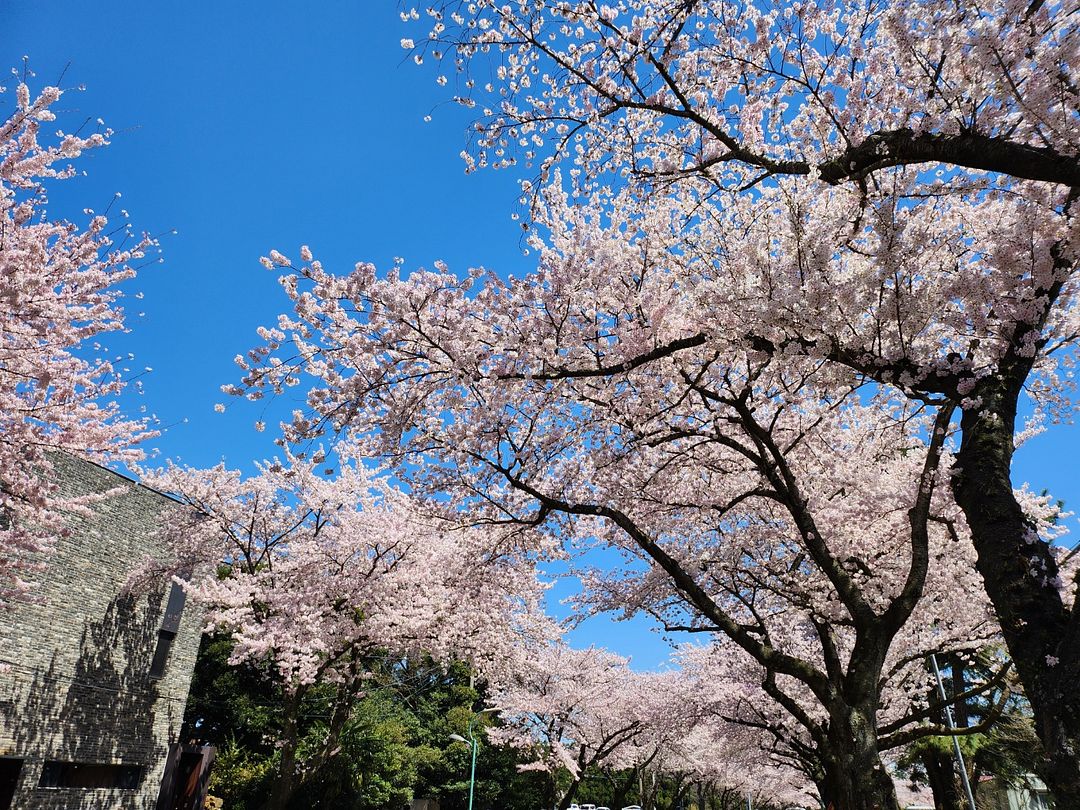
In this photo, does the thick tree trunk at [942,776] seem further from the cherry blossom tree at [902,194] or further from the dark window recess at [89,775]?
the dark window recess at [89,775]

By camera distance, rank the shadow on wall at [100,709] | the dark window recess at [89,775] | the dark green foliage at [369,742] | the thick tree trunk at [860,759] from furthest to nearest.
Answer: the dark green foliage at [369,742] < the dark window recess at [89,775] < the shadow on wall at [100,709] < the thick tree trunk at [860,759]

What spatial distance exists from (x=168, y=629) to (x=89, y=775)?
140 inches

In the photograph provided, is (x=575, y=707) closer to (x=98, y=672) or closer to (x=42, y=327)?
(x=98, y=672)

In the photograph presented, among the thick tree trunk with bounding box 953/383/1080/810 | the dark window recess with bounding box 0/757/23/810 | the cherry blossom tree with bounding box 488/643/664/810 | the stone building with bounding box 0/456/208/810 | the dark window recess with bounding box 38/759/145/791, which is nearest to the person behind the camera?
the thick tree trunk with bounding box 953/383/1080/810

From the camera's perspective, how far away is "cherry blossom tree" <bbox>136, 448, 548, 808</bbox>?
1391 cm

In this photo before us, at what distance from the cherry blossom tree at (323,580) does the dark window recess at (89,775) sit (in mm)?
4050

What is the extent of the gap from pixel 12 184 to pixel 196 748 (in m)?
17.5

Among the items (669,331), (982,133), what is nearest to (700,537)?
(669,331)

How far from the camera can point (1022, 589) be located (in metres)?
4.99

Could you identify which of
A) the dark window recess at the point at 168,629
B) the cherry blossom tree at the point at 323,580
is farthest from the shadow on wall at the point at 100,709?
the cherry blossom tree at the point at 323,580

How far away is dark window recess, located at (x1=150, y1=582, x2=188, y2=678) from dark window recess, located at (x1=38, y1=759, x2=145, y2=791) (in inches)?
85.9

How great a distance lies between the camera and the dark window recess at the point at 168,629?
1719cm

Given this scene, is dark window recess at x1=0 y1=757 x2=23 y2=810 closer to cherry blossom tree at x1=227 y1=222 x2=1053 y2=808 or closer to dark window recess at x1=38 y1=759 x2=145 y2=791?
dark window recess at x1=38 y1=759 x2=145 y2=791

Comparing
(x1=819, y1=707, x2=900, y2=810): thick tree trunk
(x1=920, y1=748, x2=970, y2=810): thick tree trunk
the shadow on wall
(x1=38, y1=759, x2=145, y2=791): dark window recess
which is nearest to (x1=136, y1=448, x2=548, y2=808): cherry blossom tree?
the shadow on wall
